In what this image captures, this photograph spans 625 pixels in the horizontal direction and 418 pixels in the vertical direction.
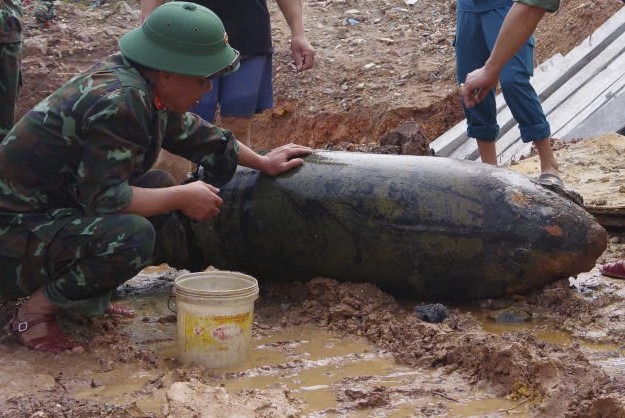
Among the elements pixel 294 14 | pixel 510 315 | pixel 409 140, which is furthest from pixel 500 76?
pixel 510 315

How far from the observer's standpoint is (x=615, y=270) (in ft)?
14.5

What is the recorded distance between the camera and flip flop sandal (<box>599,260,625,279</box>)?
14.5ft

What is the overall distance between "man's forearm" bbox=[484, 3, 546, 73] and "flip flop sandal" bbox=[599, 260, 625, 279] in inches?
45.2

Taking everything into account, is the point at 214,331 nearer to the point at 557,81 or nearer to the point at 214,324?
the point at 214,324

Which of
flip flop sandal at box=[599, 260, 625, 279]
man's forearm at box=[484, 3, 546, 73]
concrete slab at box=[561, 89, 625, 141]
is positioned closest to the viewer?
flip flop sandal at box=[599, 260, 625, 279]

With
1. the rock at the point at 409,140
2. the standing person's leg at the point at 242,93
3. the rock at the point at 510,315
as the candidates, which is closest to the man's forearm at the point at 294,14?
the standing person's leg at the point at 242,93

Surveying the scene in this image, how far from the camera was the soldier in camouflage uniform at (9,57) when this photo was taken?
169 inches

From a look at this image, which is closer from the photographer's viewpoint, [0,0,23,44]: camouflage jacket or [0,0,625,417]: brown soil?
[0,0,625,417]: brown soil

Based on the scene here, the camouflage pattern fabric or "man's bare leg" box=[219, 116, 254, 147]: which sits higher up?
the camouflage pattern fabric

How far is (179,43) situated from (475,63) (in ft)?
9.21

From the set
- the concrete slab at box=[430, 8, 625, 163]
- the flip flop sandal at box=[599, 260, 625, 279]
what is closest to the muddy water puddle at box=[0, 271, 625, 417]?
the flip flop sandal at box=[599, 260, 625, 279]

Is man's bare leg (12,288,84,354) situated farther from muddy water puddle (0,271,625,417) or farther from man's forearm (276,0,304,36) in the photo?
man's forearm (276,0,304,36)

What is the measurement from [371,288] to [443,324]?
0.43 m

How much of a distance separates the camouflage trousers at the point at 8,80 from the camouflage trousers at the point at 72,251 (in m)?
1.18
